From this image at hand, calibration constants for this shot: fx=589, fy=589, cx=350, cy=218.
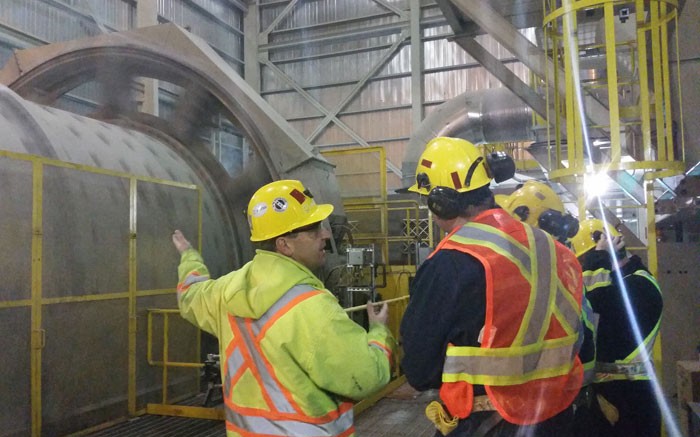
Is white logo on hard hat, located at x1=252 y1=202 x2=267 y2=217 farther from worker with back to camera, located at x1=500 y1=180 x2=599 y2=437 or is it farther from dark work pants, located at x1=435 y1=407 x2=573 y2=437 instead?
worker with back to camera, located at x1=500 y1=180 x2=599 y2=437

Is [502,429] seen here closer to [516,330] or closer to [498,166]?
[516,330]

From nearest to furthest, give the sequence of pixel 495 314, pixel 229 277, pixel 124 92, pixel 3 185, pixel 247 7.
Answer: pixel 495 314
pixel 229 277
pixel 3 185
pixel 124 92
pixel 247 7

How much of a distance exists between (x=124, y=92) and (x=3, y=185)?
114 inches

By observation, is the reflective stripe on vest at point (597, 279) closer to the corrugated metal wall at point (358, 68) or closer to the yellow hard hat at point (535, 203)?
the yellow hard hat at point (535, 203)

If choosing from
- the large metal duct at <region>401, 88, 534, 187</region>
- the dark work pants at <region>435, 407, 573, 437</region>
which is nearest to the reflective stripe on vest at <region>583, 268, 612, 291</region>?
the dark work pants at <region>435, 407, 573, 437</region>

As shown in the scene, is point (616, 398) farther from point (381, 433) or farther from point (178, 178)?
point (178, 178)

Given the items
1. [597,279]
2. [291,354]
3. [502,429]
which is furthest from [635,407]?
[291,354]

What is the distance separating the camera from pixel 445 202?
180 cm

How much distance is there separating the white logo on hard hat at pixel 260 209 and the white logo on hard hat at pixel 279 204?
0.11 feet

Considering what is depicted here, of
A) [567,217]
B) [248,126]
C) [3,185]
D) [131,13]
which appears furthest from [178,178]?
[131,13]

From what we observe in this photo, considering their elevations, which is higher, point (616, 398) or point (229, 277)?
point (229, 277)

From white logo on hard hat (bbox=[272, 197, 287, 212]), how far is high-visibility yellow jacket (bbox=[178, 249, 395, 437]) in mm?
158

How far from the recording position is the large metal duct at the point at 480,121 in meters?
8.71

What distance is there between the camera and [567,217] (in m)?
3.52
